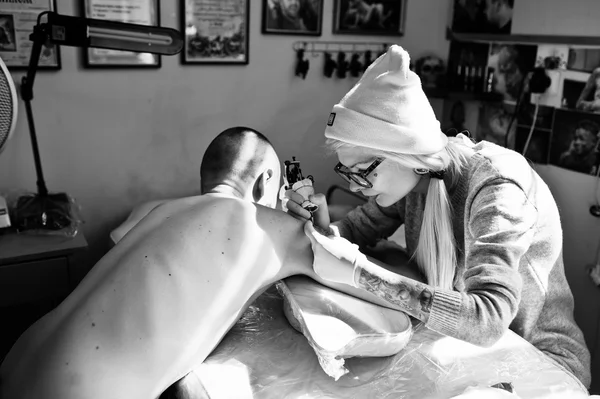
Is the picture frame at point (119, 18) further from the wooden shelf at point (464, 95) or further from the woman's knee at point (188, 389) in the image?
the woman's knee at point (188, 389)

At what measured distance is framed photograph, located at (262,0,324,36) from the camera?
2762 millimetres

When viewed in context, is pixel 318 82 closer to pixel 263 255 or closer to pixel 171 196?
pixel 171 196

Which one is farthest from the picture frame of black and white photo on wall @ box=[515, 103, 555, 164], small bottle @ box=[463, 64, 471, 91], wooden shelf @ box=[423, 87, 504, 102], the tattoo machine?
black and white photo on wall @ box=[515, 103, 555, 164]

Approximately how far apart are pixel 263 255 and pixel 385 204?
0.37 metres

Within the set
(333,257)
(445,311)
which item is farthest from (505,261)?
(333,257)

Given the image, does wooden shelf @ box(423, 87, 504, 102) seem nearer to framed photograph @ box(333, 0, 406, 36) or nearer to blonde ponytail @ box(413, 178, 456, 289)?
framed photograph @ box(333, 0, 406, 36)

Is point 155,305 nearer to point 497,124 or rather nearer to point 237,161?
point 237,161

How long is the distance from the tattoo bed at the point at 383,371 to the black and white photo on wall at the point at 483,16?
1.83 m

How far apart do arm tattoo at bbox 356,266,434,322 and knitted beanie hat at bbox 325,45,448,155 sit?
1.02ft

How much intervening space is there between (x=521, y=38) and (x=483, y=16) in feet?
1.11

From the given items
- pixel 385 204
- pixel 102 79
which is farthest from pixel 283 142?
pixel 385 204

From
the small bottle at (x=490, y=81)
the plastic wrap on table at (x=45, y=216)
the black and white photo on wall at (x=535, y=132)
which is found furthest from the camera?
the small bottle at (x=490, y=81)

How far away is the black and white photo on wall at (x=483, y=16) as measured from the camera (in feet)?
8.93

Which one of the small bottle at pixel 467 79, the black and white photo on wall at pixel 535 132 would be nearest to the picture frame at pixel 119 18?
the small bottle at pixel 467 79
